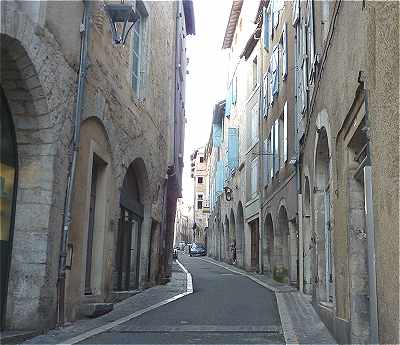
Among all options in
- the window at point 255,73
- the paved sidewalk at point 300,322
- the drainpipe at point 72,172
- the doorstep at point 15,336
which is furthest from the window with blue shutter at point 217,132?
the doorstep at point 15,336

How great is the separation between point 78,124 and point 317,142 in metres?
3.59

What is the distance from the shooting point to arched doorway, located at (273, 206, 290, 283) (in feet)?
52.4

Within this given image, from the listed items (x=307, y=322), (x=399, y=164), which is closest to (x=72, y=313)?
(x=307, y=322)

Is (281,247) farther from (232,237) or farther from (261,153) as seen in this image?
(232,237)

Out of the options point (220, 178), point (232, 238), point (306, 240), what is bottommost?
point (306, 240)

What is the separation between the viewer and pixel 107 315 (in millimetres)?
8656

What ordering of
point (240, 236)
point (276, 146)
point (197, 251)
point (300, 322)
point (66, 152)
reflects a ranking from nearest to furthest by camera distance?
point (66, 152), point (300, 322), point (276, 146), point (240, 236), point (197, 251)

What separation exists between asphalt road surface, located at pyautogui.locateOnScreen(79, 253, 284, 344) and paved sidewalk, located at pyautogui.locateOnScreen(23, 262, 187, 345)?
1.14ft

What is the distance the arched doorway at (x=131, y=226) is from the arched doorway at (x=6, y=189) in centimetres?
432

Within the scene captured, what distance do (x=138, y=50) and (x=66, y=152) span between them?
5326mm

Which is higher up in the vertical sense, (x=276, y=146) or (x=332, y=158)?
(x=276, y=146)

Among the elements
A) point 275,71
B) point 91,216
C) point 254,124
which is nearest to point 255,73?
point 254,124

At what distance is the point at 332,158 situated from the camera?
22.1 ft

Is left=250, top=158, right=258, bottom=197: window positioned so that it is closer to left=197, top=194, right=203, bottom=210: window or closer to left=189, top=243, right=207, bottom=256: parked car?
left=189, top=243, right=207, bottom=256: parked car
